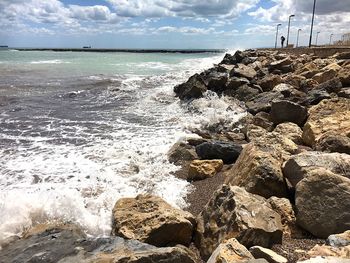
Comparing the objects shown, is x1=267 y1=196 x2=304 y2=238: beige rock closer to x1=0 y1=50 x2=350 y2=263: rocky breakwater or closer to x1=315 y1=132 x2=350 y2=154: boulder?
x1=0 y1=50 x2=350 y2=263: rocky breakwater

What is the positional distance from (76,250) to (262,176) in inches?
97.9

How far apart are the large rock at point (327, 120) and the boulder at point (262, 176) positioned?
278 centimetres

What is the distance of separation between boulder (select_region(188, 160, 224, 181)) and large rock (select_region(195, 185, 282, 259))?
2174 millimetres

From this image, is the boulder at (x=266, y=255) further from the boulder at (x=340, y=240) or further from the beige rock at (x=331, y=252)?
the boulder at (x=340, y=240)

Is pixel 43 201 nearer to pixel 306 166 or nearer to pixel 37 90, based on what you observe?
pixel 306 166

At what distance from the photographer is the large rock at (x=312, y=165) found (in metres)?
4.66

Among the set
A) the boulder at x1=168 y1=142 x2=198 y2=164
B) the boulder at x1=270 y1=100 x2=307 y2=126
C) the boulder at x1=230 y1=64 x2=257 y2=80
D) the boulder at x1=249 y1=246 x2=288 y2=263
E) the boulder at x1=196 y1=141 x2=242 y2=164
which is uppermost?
the boulder at x1=230 y1=64 x2=257 y2=80

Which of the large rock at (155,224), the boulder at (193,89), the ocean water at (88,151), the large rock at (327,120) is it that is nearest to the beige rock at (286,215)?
the large rock at (155,224)

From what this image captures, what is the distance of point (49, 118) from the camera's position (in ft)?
41.2

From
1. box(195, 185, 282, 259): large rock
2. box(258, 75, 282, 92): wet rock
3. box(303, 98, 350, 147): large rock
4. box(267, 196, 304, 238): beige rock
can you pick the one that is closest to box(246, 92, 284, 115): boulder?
box(258, 75, 282, 92): wet rock

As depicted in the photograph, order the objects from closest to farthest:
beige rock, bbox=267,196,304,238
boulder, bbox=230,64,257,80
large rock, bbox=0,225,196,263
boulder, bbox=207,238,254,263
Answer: boulder, bbox=207,238,254,263 < large rock, bbox=0,225,196,263 < beige rock, bbox=267,196,304,238 < boulder, bbox=230,64,257,80

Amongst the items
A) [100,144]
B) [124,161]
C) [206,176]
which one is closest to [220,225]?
[206,176]

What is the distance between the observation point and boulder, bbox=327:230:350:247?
3.51 metres

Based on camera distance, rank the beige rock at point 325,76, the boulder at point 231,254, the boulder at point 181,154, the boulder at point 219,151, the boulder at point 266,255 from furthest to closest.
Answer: the beige rock at point 325,76 < the boulder at point 181,154 < the boulder at point 219,151 < the boulder at point 266,255 < the boulder at point 231,254
